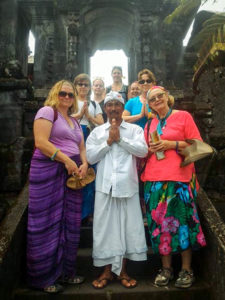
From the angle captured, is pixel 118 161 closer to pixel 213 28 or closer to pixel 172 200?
pixel 172 200

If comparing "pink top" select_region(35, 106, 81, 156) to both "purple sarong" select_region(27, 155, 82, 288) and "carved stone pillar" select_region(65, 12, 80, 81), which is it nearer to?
"purple sarong" select_region(27, 155, 82, 288)

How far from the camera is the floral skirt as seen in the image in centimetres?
282

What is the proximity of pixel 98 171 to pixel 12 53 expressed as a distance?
27.5 feet

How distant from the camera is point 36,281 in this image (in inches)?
112

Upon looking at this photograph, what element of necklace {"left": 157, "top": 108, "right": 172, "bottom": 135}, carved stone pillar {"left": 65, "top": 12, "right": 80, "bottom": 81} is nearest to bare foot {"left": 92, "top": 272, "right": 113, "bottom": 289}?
necklace {"left": 157, "top": 108, "right": 172, "bottom": 135}

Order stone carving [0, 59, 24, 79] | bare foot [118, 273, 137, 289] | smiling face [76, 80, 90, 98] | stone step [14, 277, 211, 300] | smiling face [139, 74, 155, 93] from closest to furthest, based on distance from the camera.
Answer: stone step [14, 277, 211, 300]
bare foot [118, 273, 137, 289]
smiling face [139, 74, 155, 93]
smiling face [76, 80, 90, 98]
stone carving [0, 59, 24, 79]

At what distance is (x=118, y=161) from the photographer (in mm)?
3109

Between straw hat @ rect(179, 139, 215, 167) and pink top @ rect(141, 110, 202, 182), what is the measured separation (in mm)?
85

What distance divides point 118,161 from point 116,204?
47 centimetres

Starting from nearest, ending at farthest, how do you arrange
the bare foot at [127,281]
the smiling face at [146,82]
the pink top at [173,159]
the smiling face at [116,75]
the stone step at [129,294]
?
the stone step at [129,294] < the bare foot at [127,281] < the pink top at [173,159] < the smiling face at [146,82] < the smiling face at [116,75]

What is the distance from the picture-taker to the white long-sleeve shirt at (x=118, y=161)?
299cm

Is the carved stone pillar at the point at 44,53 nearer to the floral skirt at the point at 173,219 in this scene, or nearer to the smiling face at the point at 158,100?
the smiling face at the point at 158,100

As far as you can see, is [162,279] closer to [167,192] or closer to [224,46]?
[167,192]

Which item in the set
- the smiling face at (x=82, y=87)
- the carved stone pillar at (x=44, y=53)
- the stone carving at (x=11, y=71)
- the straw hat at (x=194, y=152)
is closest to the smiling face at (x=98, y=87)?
the smiling face at (x=82, y=87)
